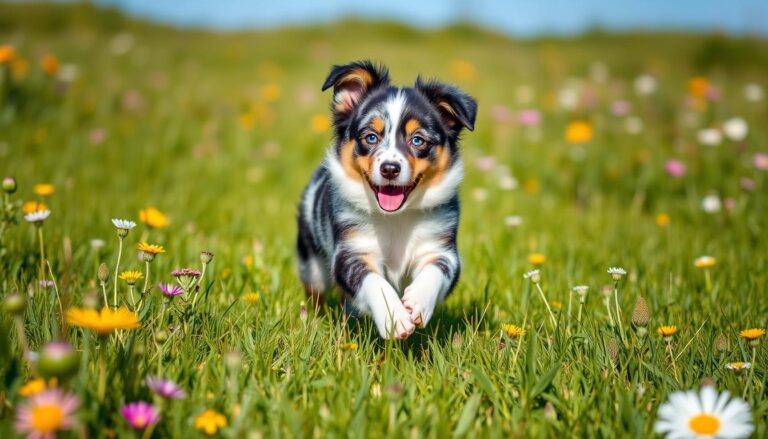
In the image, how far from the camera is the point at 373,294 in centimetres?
243

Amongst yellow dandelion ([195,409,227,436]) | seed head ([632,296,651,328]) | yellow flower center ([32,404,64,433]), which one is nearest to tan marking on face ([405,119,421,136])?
seed head ([632,296,651,328])

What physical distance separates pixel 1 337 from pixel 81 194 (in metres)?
3.48

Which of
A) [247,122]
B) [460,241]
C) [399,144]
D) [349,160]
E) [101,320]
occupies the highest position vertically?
[399,144]

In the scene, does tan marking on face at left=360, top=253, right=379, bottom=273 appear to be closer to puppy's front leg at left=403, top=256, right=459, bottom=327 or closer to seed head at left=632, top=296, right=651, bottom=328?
puppy's front leg at left=403, top=256, right=459, bottom=327

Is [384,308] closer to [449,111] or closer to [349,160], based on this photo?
[349,160]

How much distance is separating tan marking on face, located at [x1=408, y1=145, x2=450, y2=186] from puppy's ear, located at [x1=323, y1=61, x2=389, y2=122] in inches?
19.1

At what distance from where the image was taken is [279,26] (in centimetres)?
1469

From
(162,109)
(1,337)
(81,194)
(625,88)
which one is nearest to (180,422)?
(1,337)

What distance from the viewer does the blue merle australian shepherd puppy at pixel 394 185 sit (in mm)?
2639

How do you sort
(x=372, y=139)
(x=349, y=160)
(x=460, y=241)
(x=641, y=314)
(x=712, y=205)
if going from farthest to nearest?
(x=712, y=205)
(x=460, y=241)
(x=349, y=160)
(x=372, y=139)
(x=641, y=314)

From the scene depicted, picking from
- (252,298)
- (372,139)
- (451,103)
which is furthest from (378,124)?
(252,298)

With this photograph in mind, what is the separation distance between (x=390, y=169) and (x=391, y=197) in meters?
0.17

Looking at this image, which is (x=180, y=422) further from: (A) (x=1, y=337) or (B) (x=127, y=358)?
(A) (x=1, y=337)

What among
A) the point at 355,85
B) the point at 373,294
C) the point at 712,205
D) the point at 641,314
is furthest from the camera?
the point at 712,205
